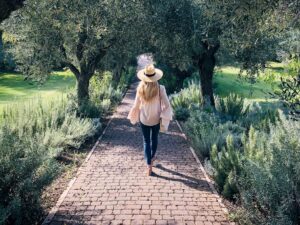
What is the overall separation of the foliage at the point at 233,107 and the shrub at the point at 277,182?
7.67 meters

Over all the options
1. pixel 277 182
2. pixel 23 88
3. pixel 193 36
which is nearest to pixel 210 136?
pixel 277 182

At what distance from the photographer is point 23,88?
2781 cm

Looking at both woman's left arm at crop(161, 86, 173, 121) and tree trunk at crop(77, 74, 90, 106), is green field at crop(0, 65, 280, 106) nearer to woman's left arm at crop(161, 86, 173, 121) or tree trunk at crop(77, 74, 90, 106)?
tree trunk at crop(77, 74, 90, 106)

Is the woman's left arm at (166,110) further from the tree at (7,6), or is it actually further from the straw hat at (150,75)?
the tree at (7,6)

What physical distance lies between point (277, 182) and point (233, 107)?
352 inches

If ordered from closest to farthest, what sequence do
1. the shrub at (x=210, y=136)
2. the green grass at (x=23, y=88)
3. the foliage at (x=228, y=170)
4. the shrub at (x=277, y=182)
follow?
1. the shrub at (x=277, y=182)
2. the foliage at (x=228, y=170)
3. the shrub at (x=210, y=136)
4. the green grass at (x=23, y=88)

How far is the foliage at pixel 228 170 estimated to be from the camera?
6.30 meters

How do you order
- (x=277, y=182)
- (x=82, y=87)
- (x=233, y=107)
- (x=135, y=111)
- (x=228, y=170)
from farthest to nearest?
1. (x=82, y=87)
2. (x=233, y=107)
3. (x=135, y=111)
4. (x=228, y=170)
5. (x=277, y=182)

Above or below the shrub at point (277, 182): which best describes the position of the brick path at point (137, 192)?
below

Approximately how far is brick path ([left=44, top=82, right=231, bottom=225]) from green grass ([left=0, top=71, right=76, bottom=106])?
501 inches

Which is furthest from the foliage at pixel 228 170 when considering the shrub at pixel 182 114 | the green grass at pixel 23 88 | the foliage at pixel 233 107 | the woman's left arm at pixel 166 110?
the green grass at pixel 23 88

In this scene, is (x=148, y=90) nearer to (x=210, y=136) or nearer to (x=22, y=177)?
(x=210, y=136)

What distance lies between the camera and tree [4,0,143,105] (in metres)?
Answer: 11.2

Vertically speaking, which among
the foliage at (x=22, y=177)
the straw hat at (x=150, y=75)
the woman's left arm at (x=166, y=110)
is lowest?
the foliage at (x=22, y=177)
